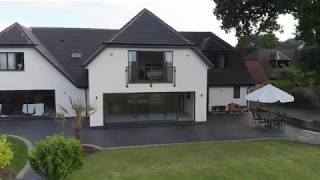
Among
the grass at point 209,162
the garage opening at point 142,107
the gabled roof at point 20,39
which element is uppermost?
the gabled roof at point 20,39

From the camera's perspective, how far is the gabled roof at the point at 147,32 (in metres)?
25.0

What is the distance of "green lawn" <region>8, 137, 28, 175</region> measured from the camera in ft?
52.6

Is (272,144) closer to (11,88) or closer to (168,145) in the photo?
(168,145)

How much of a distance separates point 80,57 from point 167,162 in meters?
17.0

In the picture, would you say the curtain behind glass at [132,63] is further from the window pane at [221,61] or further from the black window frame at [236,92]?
the black window frame at [236,92]

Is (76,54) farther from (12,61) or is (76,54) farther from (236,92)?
(236,92)

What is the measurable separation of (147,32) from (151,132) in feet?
23.3

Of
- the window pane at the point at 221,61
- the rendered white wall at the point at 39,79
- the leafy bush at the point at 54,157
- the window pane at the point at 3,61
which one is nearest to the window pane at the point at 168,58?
the window pane at the point at 221,61

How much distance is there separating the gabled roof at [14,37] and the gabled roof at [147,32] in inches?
289

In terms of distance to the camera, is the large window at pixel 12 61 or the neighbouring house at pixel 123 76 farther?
the large window at pixel 12 61

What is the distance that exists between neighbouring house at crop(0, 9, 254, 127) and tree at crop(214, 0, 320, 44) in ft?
9.65

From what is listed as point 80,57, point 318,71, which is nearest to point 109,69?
point 80,57

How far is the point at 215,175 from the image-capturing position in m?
14.6

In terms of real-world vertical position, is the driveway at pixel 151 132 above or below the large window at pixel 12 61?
below
